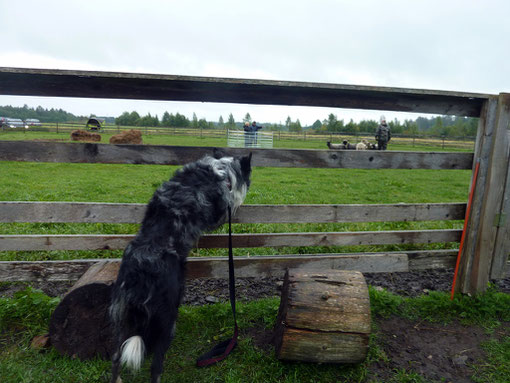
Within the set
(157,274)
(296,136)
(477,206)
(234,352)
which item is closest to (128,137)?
(234,352)

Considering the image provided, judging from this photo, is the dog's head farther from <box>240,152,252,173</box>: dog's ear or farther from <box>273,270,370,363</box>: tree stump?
<box>273,270,370,363</box>: tree stump

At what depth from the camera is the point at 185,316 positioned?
3.81 m

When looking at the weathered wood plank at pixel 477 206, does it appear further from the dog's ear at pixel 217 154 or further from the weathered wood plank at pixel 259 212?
the dog's ear at pixel 217 154

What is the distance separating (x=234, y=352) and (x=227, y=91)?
2.90m

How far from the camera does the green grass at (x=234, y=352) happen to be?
300 cm

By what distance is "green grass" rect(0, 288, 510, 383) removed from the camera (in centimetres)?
300

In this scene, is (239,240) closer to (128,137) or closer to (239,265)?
(239,265)

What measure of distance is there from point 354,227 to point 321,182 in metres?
5.78

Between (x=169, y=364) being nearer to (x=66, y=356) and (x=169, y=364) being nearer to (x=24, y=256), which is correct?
(x=66, y=356)

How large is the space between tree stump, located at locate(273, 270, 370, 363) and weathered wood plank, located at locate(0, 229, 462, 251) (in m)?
1.19

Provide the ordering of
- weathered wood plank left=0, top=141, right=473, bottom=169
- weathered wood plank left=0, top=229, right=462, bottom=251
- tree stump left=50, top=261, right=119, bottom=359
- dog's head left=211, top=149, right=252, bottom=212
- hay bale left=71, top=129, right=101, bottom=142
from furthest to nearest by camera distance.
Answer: hay bale left=71, top=129, right=101, bottom=142
weathered wood plank left=0, top=229, right=462, bottom=251
weathered wood plank left=0, top=141, right=473, bottom=169
dog's head left=211, top=149, right=252, bottom=212
tree stump left=50, top=261, right=119, bottom=359

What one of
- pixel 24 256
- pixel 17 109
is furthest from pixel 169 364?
pixel 17 109

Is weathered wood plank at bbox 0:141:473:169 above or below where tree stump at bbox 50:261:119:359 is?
above

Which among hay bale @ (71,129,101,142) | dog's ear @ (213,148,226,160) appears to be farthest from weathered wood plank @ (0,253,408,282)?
hay bale @ (71,129,101,142)
